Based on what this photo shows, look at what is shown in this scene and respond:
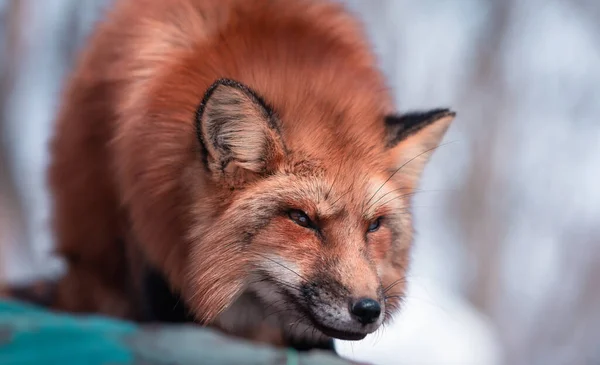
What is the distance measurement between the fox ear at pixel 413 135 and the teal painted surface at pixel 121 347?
2.76ft

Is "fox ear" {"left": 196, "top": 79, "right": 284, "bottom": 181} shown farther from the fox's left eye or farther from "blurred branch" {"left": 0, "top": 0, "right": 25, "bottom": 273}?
"blurred branch" {"left": 0, "top": 0, "right": 25, "bottom": 273}

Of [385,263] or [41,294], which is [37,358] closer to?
[385,263]

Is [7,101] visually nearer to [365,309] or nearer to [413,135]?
[413,135]

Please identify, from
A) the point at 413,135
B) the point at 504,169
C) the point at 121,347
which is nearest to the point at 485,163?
the point at 504,169

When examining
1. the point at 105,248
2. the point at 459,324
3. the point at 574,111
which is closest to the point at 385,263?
the point at 105,248

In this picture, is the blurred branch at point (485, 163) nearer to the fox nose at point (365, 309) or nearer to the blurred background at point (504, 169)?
the blurred background at point (504, 169)

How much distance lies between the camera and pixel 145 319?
3.09 meters

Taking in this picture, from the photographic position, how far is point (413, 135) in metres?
2.58

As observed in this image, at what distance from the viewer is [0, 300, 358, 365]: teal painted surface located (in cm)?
198

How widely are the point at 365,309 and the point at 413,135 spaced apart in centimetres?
79

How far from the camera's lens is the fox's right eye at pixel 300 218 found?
2254mm

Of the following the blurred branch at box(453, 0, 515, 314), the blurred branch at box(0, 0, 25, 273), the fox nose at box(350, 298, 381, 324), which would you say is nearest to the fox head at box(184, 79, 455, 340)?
the fox nose at box(350, 298, 381, 324)

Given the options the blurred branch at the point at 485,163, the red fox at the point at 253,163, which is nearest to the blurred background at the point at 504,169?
the blurred branch at the point at 485,163

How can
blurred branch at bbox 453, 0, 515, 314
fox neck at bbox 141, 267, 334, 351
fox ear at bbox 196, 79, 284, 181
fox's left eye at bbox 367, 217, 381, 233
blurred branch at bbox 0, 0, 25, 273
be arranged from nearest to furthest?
fox ear at bbox 196, 79, 284, 181, fox's left eye at bbox 367, 217, 381, 233, fox neck at bbox 141, 267, 334, 351, blurred branch at bbox 0, 0, 25, 273, blurred branch at bbox 453, 0, 515, 314
